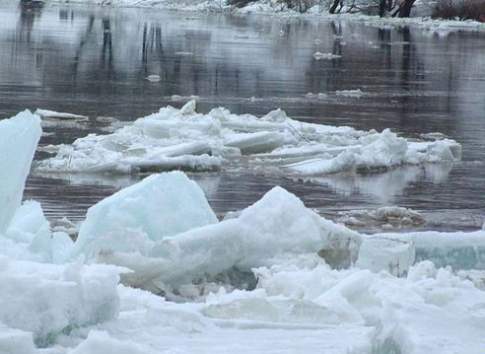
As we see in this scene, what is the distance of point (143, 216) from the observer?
6312 mm

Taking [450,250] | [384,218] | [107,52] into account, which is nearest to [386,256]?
[450,250]

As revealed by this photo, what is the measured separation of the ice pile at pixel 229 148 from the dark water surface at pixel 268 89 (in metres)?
0.28

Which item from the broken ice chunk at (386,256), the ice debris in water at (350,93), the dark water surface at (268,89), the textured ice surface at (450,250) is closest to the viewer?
the broken ice chunk at (386,256)

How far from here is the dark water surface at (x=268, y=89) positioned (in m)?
9.95

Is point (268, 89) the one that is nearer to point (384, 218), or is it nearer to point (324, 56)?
point (324, 56)

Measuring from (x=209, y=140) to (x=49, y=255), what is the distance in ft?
19.8

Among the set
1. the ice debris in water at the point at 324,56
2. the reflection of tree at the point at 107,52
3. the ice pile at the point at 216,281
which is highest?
the ice pile at the point at 216,281

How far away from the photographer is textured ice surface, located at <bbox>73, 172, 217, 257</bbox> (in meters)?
5.96

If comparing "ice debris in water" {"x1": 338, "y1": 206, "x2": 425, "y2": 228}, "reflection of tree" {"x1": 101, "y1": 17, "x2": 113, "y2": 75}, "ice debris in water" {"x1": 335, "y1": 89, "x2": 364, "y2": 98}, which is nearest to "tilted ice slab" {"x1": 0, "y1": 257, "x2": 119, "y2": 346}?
"ice debris in water" {"x1": 338, "y1": 206, "x2": 425, "y2": 228}

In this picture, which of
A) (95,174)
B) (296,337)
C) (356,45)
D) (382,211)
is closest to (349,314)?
(296,337)

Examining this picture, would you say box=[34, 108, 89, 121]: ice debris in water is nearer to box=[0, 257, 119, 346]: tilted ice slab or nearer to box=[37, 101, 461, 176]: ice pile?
box=[37, 101, 461, 176]: ice pile

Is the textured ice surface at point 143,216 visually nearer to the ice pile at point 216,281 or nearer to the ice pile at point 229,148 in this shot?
the ice pile at point 216,281

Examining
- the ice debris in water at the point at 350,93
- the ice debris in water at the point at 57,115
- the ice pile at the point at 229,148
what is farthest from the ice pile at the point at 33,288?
the ice debris in water at the point at 350,93

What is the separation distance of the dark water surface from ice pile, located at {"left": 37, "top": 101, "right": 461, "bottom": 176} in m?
0.28
